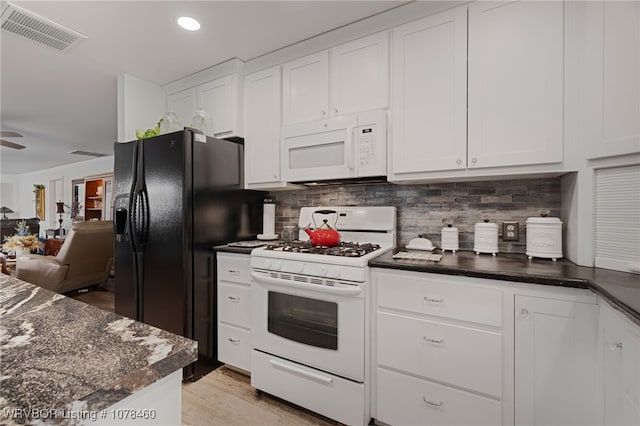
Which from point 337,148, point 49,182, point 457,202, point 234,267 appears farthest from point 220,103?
point 49,182

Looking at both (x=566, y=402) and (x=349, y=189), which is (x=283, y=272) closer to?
(x=349, y=189)

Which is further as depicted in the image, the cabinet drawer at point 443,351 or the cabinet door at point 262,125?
the cabinet door at point 262,125

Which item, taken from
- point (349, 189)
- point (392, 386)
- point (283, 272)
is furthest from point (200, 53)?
point (392, 386)

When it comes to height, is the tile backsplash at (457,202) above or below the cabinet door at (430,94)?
below

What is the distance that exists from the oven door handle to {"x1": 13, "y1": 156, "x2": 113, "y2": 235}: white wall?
266 inches

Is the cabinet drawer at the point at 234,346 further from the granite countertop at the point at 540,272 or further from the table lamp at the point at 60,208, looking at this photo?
the table lamp at the point at 60,208

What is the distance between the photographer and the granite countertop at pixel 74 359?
0.43 meters

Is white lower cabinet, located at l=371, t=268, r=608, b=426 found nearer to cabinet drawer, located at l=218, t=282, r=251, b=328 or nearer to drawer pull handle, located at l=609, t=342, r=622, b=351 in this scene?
drawer pull handle, located at l=609, t=342, r=622, b=351

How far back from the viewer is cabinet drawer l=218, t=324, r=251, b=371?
213cm

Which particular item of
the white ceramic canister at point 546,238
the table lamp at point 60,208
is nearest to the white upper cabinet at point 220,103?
the white ceramic canister at point 546,238

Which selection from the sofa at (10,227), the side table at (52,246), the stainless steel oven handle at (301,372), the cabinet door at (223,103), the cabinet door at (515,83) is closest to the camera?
the cabinet door at (515,83)

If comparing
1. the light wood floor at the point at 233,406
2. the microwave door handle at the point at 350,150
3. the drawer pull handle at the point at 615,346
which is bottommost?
the light wood floor at the point at 233,406

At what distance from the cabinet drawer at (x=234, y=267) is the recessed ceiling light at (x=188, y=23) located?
5.40 ft

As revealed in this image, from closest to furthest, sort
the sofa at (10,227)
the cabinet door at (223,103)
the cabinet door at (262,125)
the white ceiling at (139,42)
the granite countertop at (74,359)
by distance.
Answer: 1. the granite countertop at (74,359)
2. the white ceiling at (139,42)
3. the cabinet door at (262,125)
4. the cabinet door at (223,103)
5. the sofa at (10,227)
